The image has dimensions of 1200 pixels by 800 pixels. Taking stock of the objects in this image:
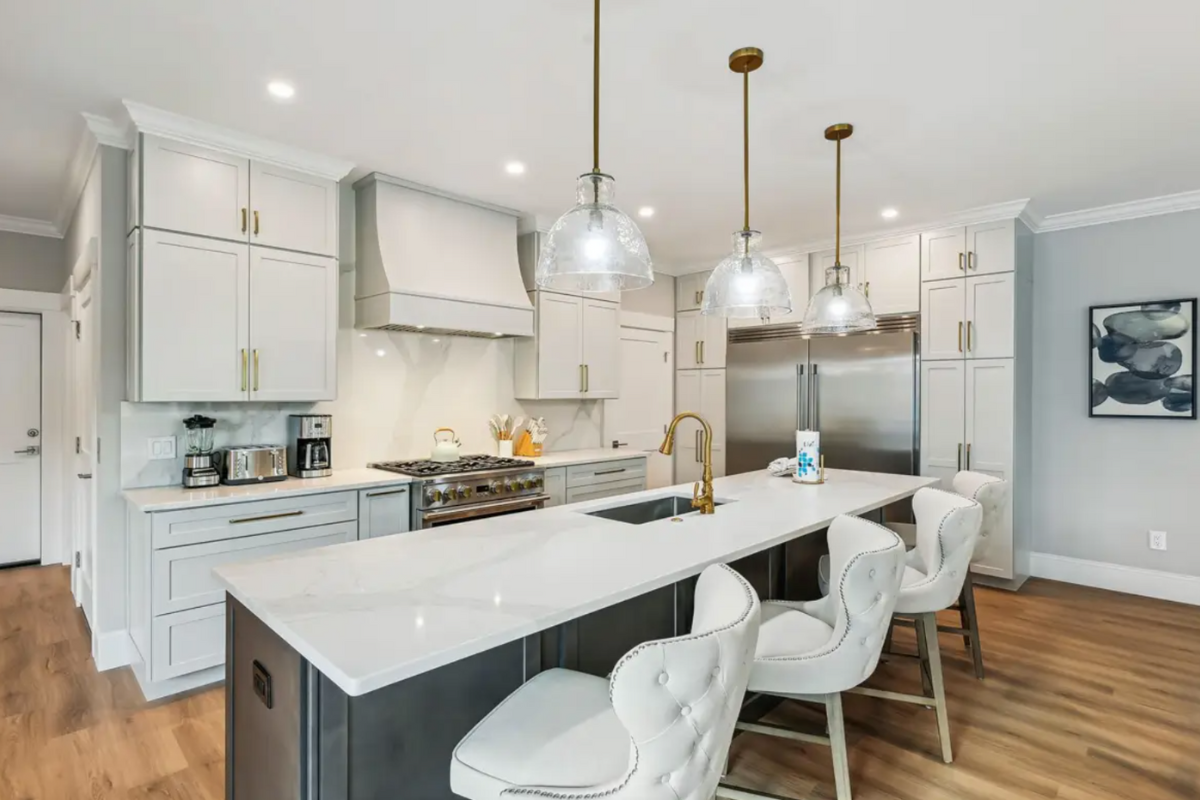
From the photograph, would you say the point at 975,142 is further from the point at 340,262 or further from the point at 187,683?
the point at 187,683

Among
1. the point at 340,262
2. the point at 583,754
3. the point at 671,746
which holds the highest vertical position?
the point at 340,262

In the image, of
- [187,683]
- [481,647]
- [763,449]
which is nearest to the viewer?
[481,647]

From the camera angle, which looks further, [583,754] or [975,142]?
[975,142]

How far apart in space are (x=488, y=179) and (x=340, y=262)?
1013mm

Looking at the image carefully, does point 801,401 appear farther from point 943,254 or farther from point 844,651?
point 844,651

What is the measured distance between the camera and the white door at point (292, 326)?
312 centimetres

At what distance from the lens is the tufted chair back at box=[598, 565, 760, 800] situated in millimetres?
1011

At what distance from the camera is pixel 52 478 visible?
480 centimetres

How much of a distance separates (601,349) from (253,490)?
2665mm

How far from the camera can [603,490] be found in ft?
14.6

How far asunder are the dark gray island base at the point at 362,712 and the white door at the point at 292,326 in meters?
1.79

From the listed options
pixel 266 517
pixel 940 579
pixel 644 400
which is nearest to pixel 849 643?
pixel 940 579

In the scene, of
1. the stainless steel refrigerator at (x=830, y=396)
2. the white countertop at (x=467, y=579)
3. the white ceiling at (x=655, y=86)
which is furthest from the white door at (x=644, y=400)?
the white countertop at (x=467, y=579)

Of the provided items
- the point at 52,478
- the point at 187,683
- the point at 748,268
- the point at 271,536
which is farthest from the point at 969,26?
the point at 52,478
